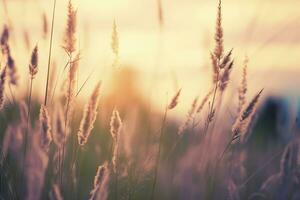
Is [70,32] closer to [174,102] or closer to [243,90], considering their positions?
[174,102]

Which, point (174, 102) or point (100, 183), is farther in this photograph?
point (174, 102)

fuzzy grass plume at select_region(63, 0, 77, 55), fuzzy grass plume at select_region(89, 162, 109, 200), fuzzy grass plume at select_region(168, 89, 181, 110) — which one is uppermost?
fuzzy grass plume at select_region(63, 0, 77, 55)

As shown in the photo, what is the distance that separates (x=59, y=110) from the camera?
5.70 ft

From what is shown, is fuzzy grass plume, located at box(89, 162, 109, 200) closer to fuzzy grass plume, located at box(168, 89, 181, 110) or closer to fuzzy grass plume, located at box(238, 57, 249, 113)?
fuzzy grass plume, located at box(168, 89, 181, 110)

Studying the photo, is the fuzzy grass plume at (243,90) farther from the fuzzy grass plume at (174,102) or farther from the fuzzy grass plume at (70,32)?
the fuzzy grass plume at (70,32)

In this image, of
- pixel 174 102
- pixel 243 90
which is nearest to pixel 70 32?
pixel 174 102

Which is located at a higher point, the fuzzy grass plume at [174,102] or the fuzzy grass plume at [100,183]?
the fuzzy grass plume at [174,102]

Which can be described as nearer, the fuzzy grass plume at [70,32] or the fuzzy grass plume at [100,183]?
the fuzzy grass plume at [100,183]

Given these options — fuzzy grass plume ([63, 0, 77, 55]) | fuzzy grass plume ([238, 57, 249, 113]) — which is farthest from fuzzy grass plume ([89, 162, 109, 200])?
fuzzy grass plume ([238, 57, 249, 113])

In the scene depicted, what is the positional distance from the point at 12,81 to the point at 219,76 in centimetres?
86

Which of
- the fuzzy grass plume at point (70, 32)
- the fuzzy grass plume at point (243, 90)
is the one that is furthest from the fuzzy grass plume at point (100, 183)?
the fuzzy grass plume at point (243, 90)

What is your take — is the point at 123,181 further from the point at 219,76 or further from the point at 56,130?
the point at 56,130

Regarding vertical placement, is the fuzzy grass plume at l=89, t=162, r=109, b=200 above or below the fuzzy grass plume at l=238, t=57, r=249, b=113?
below

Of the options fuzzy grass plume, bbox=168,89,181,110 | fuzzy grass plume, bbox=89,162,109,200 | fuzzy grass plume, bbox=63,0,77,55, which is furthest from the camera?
fuzzy grass plume, bbox=168,89,181,110
